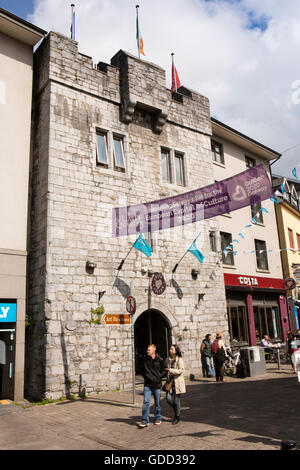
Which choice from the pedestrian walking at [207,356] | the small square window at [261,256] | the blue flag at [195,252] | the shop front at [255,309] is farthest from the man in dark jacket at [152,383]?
the small square window at [261,256]

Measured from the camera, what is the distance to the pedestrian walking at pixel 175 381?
822cm

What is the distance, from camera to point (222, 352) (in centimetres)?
1373

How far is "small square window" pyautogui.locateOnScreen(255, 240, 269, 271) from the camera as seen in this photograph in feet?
71.4

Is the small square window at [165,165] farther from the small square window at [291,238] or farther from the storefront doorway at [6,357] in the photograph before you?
the small square window at [291,238]

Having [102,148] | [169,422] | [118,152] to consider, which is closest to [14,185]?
[102,148]

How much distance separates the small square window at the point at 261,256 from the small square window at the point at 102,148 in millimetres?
11242

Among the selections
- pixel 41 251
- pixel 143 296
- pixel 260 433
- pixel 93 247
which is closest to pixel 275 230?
pixel 143 296

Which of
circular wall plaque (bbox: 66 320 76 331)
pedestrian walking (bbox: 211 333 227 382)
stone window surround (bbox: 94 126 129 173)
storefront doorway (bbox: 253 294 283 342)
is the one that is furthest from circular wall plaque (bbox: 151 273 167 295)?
→ storefront doorway (bbox: 253 294 283 342)

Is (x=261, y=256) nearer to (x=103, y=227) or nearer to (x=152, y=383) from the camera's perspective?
(x=103, y=227)

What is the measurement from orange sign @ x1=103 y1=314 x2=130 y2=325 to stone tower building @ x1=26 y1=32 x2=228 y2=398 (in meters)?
0.21

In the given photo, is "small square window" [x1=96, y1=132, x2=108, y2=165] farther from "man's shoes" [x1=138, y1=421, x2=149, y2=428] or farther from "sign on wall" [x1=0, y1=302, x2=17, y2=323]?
"man's shoes" [x1=138, y1=421, x2=149, y2=428]

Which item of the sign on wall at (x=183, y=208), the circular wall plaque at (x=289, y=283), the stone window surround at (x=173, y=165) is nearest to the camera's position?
the sign on wall at (x=183, y=208)

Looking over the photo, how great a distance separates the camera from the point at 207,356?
14.4m

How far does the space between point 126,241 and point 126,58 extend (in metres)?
7.17
